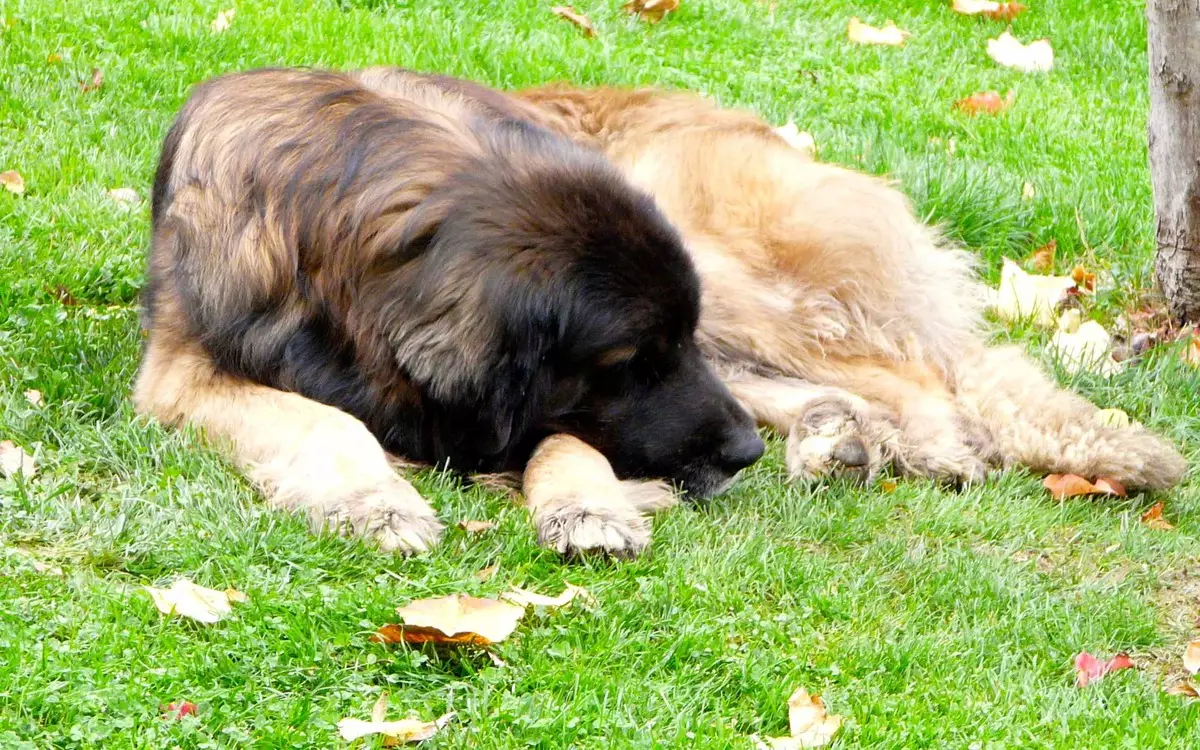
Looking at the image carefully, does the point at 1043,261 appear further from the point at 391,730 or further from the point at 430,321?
the point at 391,730

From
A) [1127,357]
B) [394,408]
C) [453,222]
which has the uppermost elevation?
[453,222]

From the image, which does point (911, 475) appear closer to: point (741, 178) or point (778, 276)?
Result: point (778, 276)

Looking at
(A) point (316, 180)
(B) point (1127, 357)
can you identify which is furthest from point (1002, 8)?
(A) point (316, 180)

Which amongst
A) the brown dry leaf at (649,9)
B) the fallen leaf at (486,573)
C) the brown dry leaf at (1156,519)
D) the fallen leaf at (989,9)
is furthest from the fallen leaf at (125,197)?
the fallen leaf at (989,9)

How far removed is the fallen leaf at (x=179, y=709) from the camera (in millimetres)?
2771

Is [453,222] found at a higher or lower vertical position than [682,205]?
higher

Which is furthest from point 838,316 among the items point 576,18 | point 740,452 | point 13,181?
point 576,18

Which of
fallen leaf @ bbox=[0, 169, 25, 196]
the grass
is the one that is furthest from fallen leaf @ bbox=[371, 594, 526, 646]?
fallen leaf @ bbox=[0, 169, 25, 196]

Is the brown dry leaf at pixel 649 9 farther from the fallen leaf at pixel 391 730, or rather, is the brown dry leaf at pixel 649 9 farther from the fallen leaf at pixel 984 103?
the fallen leaf at pixel 391 730

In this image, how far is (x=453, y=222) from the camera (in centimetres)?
382

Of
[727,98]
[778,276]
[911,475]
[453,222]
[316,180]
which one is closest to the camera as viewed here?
[453,222]

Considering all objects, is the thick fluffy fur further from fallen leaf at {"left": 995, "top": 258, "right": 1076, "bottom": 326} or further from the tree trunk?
the tree trunk

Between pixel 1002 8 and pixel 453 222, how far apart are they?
240 inches

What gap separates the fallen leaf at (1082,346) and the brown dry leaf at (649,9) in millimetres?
3407
